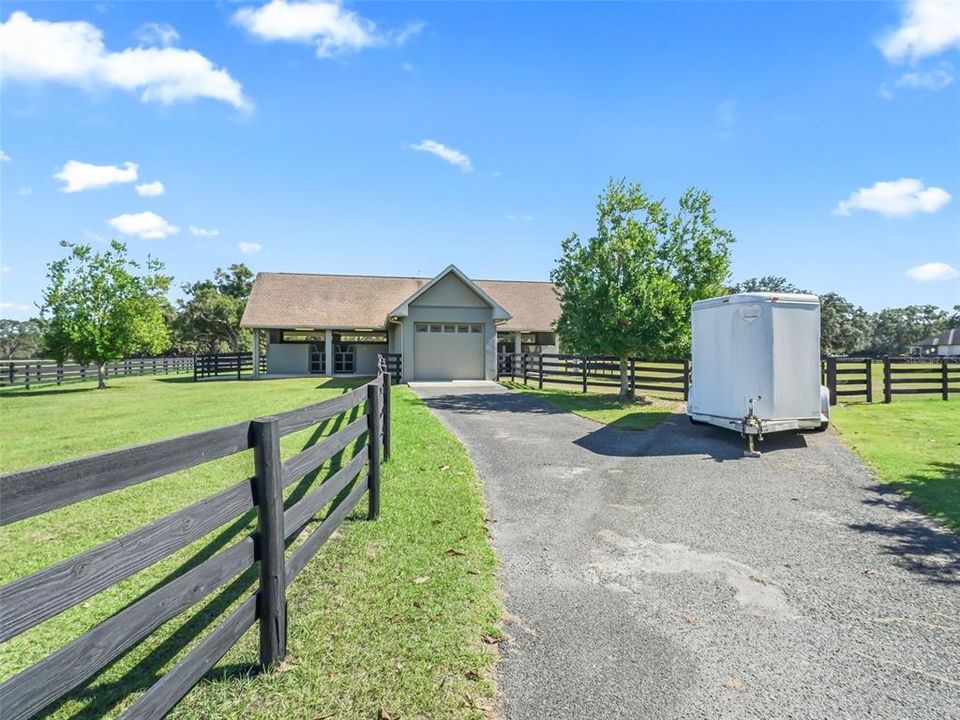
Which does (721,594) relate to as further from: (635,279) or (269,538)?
(635,279)

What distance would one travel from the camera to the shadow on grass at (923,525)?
4781 millimetres

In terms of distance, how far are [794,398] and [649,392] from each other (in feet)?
35.3

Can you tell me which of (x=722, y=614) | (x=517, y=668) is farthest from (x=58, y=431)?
(x=722, y=614)

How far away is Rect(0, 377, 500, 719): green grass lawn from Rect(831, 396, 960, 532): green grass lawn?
549 cm

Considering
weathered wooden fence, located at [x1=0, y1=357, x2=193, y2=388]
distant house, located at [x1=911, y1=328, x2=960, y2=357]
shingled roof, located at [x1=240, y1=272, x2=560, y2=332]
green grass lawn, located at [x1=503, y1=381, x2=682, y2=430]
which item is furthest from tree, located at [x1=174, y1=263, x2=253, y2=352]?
distant house, located at [x1=911, y1=328, x2=960, y2=357]

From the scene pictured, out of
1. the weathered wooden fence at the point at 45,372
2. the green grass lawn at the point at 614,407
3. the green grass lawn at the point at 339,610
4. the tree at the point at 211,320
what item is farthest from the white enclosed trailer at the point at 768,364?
the tree at the point at 211,320

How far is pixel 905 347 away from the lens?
9262cm

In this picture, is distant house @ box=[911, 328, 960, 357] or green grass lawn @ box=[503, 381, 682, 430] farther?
distant house @ box=[911, 328, 960, 357]

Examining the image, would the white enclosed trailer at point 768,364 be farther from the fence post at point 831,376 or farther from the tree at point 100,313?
the tree at point 100,313

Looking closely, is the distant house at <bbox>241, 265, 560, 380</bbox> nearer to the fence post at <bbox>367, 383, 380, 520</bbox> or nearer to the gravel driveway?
the gravel driveway

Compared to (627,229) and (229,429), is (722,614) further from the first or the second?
(627,229)

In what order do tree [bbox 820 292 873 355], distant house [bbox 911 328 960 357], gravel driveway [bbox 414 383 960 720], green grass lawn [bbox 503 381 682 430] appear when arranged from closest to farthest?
gravel driveway [bbox 414 383 960 720] < green grass lawn [bbox 503 381 682 430] < tree [bbox 820 292 873 355] < distant house [bbox 911 328 960 357]

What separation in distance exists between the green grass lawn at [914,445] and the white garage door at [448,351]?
50.1ft

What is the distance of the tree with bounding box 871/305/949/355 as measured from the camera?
9419cm
